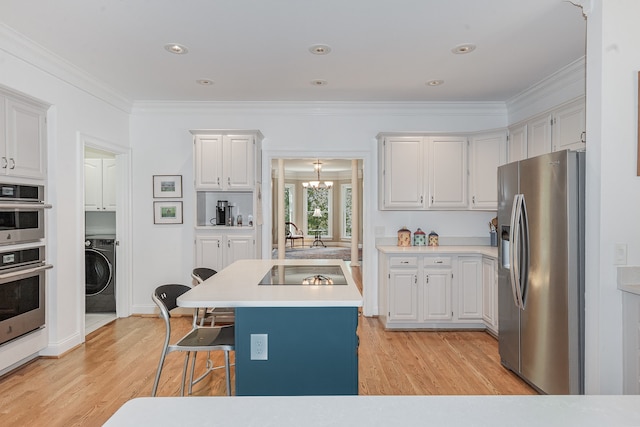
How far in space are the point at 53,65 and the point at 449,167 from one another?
4.07 meters

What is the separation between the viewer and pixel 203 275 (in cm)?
314

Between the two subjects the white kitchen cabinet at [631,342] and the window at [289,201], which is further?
the window at [289,201]

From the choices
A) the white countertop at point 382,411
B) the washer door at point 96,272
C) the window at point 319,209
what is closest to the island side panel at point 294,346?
the white countertop at point 382,411

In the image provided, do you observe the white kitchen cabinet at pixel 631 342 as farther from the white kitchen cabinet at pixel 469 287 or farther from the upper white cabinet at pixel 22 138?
the upper white cabinet at pixel 22 138

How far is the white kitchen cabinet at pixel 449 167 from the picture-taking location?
4559 mm

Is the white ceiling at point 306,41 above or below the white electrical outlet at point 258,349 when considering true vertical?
above

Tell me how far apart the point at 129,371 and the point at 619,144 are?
379 cm

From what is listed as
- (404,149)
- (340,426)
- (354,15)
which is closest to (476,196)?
(404,149)

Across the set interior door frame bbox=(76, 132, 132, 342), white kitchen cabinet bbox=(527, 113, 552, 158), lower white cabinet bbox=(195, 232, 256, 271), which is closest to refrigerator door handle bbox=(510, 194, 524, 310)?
white kitchen cabinet bbox=(527, 113, 552, 158)

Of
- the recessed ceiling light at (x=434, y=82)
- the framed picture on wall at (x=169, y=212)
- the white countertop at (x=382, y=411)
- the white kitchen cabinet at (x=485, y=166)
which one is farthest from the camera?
the framed picture on wall at (x=169, y=212)

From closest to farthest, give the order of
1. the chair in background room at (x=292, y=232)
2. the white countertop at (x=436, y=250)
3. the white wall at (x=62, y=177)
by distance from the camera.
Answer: the white wall at (x=62, y=177) → the white countertop at (x=436, y=250) → the chair in background room at (x=292, y=232)

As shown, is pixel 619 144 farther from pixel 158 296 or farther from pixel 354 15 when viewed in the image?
pixel 158 296

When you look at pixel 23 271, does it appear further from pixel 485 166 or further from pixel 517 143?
pixel 517 143

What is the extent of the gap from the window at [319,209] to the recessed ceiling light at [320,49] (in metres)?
9.32
